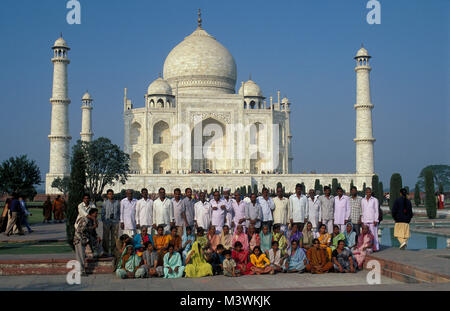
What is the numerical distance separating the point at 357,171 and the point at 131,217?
73.6ft

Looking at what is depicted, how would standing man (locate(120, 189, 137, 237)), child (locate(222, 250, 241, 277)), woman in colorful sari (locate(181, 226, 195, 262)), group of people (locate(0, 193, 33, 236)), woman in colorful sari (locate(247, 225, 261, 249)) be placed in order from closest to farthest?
child (locate(222, 250, 241, 277))
woman in colorful sari (locate(181, 226, 195, 262))
woman in colorful sari (locate(247, 225, 261, 249))
standing man (locate(120, 189, 137, 237))
group of people (locate(0, 193, 33, 236))

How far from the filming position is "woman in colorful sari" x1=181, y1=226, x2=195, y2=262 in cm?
655

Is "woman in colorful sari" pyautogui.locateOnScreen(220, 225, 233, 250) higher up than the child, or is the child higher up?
"woman in colorful sari" pyautogui.locateOnScreen(220, 225, 233, 250)

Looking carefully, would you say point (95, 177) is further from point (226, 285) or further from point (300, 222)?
point (226, 285)

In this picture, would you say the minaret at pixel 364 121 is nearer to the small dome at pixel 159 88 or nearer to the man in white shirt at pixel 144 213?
the small dome at pixel 159 88

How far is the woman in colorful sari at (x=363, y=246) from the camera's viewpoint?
6.73 metres

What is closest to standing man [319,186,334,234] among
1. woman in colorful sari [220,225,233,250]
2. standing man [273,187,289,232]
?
standing man [273,187,289,232]

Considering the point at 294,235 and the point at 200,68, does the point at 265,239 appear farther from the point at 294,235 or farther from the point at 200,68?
the point at 200,68

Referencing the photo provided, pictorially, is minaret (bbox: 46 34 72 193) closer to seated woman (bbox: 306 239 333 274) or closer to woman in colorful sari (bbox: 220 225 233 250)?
woman in colorful sari (bbox: 220 225 233 250)

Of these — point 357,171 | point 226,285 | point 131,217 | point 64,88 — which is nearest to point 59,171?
point 64,88

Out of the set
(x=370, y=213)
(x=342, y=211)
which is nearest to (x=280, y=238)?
(x=342, y=211)

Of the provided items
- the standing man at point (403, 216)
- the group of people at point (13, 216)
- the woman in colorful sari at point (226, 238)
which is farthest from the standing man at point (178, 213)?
the group of people at point (13, 216)

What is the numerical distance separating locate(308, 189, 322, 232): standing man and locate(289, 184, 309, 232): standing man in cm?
9

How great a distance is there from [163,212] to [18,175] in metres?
16.2
